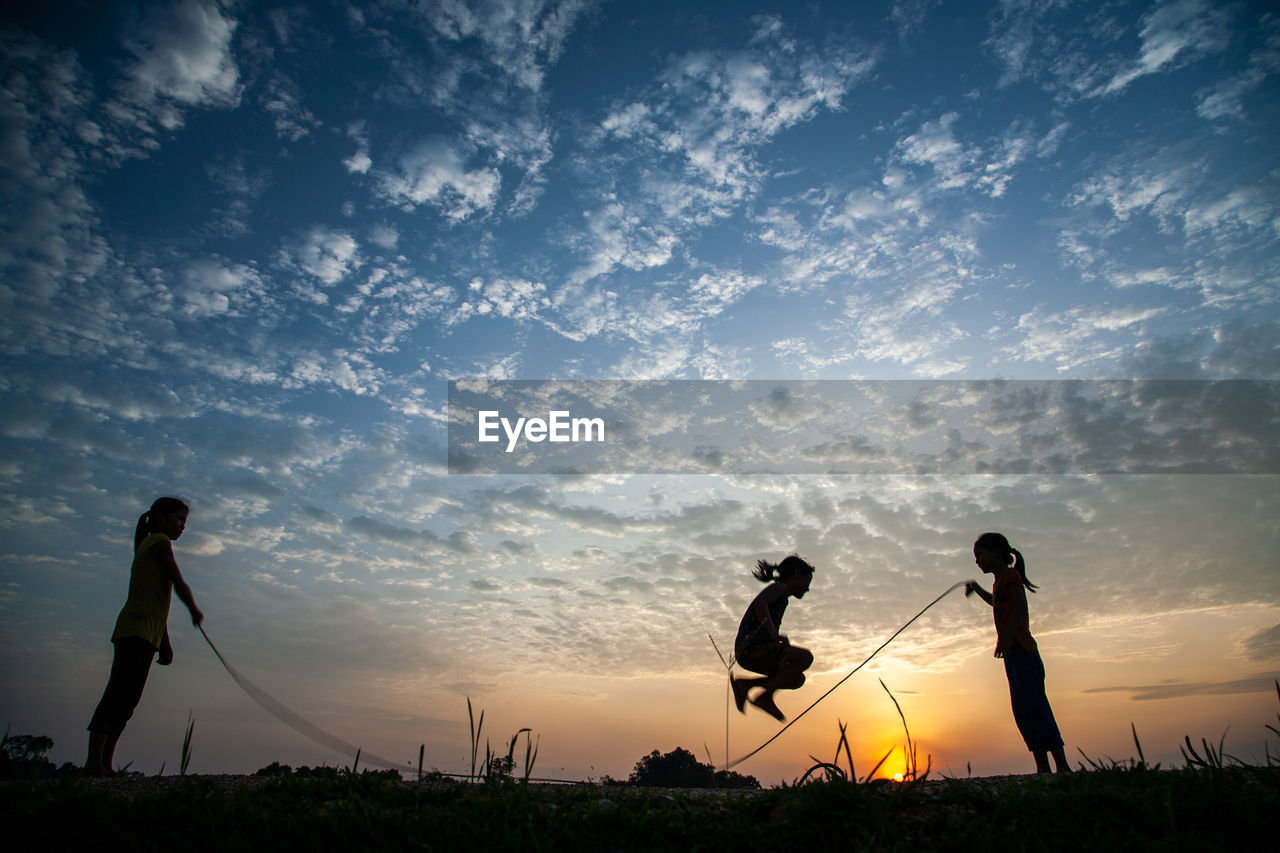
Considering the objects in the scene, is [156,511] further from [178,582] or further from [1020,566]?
[1020,566]

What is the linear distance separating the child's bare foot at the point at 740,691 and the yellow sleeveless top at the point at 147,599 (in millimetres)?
6494

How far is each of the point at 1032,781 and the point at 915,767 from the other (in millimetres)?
770

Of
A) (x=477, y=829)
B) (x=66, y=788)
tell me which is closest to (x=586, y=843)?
→ (x=477, y=829)

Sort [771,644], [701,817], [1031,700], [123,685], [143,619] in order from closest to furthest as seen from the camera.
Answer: [701,817] < [123,685] < [143,619] < [1031,700] < [771,644]

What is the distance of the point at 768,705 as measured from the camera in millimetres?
8594

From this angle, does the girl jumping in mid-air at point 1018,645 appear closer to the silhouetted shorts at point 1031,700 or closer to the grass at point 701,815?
the silhouetted shorts at point 1031,700

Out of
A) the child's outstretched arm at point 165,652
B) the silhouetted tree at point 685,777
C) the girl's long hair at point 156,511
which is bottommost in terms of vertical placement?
the silhouetted tree at point 685,777

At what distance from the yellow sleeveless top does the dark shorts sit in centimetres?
643

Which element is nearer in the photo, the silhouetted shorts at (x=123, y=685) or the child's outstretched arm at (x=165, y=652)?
the silhouetted shorts at (x=123, y=685)

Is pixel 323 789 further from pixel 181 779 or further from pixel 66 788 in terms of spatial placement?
pixel 66 788

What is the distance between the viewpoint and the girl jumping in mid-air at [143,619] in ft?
20.2

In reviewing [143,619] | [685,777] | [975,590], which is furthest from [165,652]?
[975,590]

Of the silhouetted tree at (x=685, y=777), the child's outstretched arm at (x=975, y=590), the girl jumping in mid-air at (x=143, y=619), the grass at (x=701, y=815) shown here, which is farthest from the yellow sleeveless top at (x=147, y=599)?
the child's outstretched arm at (x=975, y=590)

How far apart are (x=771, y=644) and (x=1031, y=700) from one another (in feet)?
9.18
